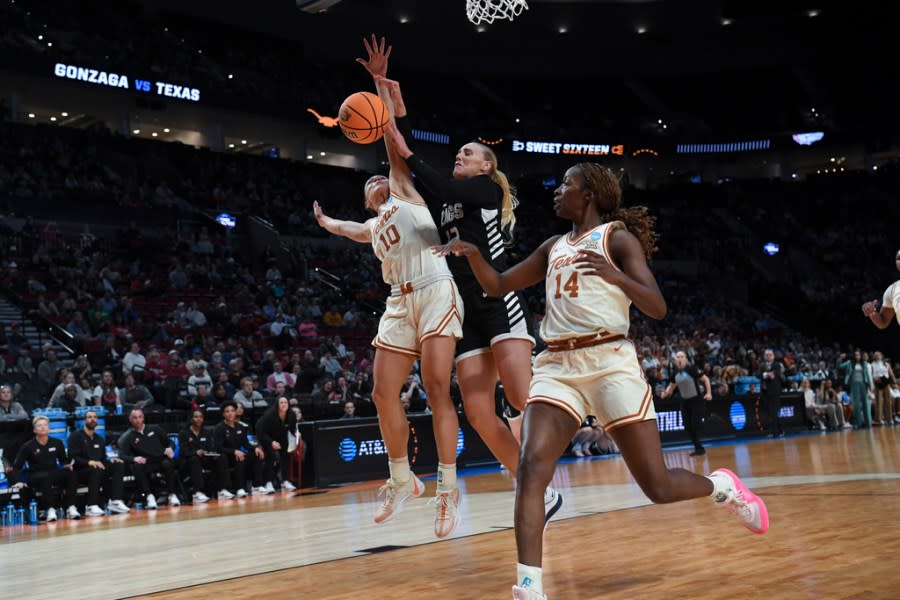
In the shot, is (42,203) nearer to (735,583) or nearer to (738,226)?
(735,583)

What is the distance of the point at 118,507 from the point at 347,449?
3249 millimetres

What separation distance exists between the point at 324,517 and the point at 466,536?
8.57 feet

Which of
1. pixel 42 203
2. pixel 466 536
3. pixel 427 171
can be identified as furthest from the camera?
pixel 42 203

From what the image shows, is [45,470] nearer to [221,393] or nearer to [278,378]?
[221,393]

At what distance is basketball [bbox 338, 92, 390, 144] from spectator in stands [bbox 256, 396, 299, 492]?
27.4 feet

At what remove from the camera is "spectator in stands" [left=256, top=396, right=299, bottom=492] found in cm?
1337

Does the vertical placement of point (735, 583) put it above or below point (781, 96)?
below

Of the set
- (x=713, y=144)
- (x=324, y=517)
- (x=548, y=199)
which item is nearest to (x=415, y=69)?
(x=548, y=199)

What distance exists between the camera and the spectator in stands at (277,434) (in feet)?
43.9

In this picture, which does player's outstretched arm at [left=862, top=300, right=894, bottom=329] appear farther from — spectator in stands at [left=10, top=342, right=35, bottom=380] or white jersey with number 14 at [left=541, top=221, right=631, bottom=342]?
spectator in stands at [left=10, top=342, right=35, bottom=380]

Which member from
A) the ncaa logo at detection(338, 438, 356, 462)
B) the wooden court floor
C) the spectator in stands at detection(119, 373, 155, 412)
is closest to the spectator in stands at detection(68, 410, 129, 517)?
the wooden court floor

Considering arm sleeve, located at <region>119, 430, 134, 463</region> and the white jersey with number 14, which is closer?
the white jersey with number 14

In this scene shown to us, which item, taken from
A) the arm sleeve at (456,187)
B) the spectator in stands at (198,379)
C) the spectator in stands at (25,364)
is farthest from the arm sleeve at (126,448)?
the arm sleeve at (456,187)

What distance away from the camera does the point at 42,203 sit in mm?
23562
